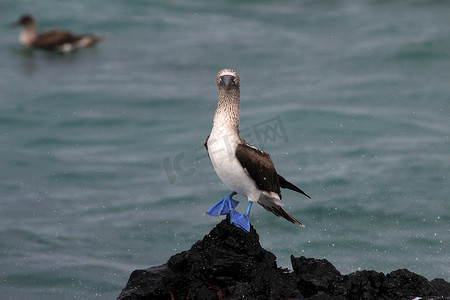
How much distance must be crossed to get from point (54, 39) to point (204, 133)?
28.3 feet

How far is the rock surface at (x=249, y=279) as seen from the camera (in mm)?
8594

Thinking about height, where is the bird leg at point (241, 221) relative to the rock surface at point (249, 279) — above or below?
above

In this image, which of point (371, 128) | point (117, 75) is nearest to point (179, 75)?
point (117, 75)

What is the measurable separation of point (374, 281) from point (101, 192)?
10.2m

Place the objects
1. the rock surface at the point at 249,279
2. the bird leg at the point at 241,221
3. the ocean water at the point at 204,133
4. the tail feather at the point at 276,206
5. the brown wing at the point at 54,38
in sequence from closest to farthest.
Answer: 1. the rock surface at the point at 249,279
2. the bird leg at the point at 241,221
3. the tail feather at the point at 276,206
4. the ocean water at the point at 204,133
5. the brown wing at the point at 54,38

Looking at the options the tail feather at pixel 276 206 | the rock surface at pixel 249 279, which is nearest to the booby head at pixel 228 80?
the tail feather at pixel 276 206

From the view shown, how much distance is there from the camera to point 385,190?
57.7 feet

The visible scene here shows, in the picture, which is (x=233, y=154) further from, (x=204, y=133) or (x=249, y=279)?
(x=204, y=133)

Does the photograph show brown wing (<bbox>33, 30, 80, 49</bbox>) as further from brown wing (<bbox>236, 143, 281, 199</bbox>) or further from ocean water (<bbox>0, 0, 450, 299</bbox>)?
brown wing (<bbox>236, 143, 281, 199</bbox>)

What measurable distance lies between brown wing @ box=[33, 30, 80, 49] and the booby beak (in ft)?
59.0

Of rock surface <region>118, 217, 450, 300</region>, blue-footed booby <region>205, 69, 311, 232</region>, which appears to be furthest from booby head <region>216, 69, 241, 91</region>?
rock surface <region>118, 217, 450, 300</region>

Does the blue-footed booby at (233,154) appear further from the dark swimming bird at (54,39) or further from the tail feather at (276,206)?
the dark swimming bird at (54,39)

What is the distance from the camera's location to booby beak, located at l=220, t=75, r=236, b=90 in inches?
356

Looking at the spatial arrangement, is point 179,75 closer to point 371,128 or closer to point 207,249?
point 371,128
